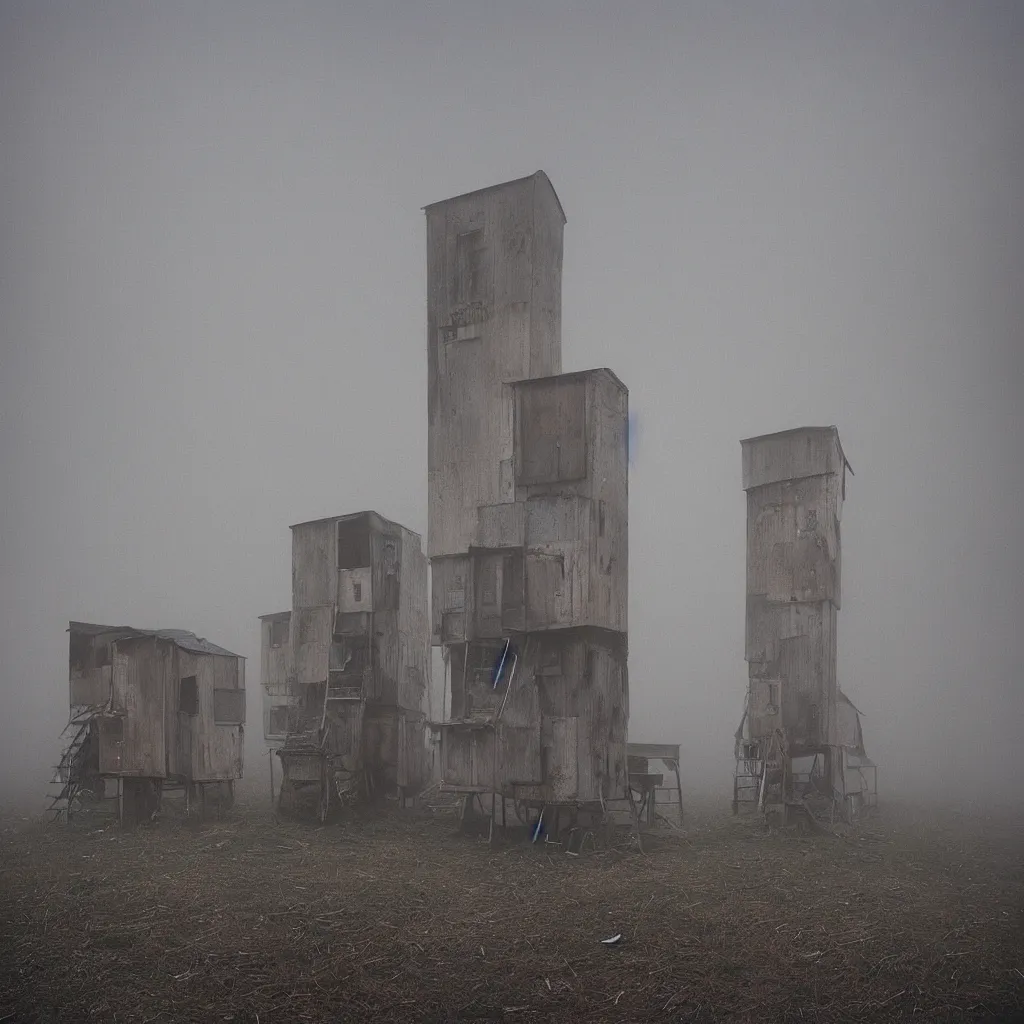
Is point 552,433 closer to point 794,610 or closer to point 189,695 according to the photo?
point 794,610

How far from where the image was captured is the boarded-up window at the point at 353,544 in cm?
2295

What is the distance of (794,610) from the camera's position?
2322 cm

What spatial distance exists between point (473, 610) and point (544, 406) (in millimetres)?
4105

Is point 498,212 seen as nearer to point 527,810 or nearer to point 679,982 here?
point 527,810

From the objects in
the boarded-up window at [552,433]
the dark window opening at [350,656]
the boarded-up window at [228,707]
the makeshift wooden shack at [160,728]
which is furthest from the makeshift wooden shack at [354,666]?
the boarded-up window at [552,433]

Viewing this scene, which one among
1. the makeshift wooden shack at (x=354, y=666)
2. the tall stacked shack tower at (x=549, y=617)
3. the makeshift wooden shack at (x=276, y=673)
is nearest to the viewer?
the tall stacked shack tower at (x=549, y=617)

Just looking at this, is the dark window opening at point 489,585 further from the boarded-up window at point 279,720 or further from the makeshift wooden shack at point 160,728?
the boarded-up window at point 279,720

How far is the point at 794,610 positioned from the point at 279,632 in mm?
19241

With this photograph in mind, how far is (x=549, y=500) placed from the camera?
1862 centimetres

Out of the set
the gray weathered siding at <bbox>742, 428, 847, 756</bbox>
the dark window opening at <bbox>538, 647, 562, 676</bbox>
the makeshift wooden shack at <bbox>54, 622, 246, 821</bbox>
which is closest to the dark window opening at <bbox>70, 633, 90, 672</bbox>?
the makeshift wooden shack at <bbox>54, 622, 246, 821</bbox>

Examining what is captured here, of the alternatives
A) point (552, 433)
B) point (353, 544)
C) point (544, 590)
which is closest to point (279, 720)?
point (353, 544)

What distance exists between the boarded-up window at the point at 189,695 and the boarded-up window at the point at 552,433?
820 cm

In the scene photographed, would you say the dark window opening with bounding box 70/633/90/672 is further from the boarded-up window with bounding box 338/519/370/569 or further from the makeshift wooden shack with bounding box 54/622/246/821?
the boarded-up window with bounding box 338/519/370/569

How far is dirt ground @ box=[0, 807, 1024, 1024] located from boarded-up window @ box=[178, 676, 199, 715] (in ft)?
10.2
